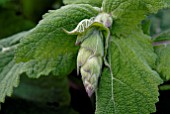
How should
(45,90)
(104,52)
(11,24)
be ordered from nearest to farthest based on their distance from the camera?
(104,52) < (45,90) < (11,24)

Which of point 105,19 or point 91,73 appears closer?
point 91,73

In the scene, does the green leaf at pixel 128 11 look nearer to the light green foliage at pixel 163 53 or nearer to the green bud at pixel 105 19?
the green bud at pixel 105 19

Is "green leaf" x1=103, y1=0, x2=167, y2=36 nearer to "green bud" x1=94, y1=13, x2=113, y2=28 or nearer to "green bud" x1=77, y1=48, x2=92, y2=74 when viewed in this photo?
"green bud" x1=94, y1=13, x2=113, y2=28

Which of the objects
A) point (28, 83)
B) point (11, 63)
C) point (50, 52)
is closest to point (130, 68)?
point (50, 52)

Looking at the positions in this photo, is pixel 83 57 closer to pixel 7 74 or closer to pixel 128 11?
pixel 128 11

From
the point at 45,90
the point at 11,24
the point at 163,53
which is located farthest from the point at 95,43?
the point at 11,24

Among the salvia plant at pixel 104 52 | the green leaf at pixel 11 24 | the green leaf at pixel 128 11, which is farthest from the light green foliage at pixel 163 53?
the green leaf at pixel 11 24

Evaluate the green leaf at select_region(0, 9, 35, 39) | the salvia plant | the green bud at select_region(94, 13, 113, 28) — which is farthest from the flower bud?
the green leaf at select_region(0, 9, 35, 39)
